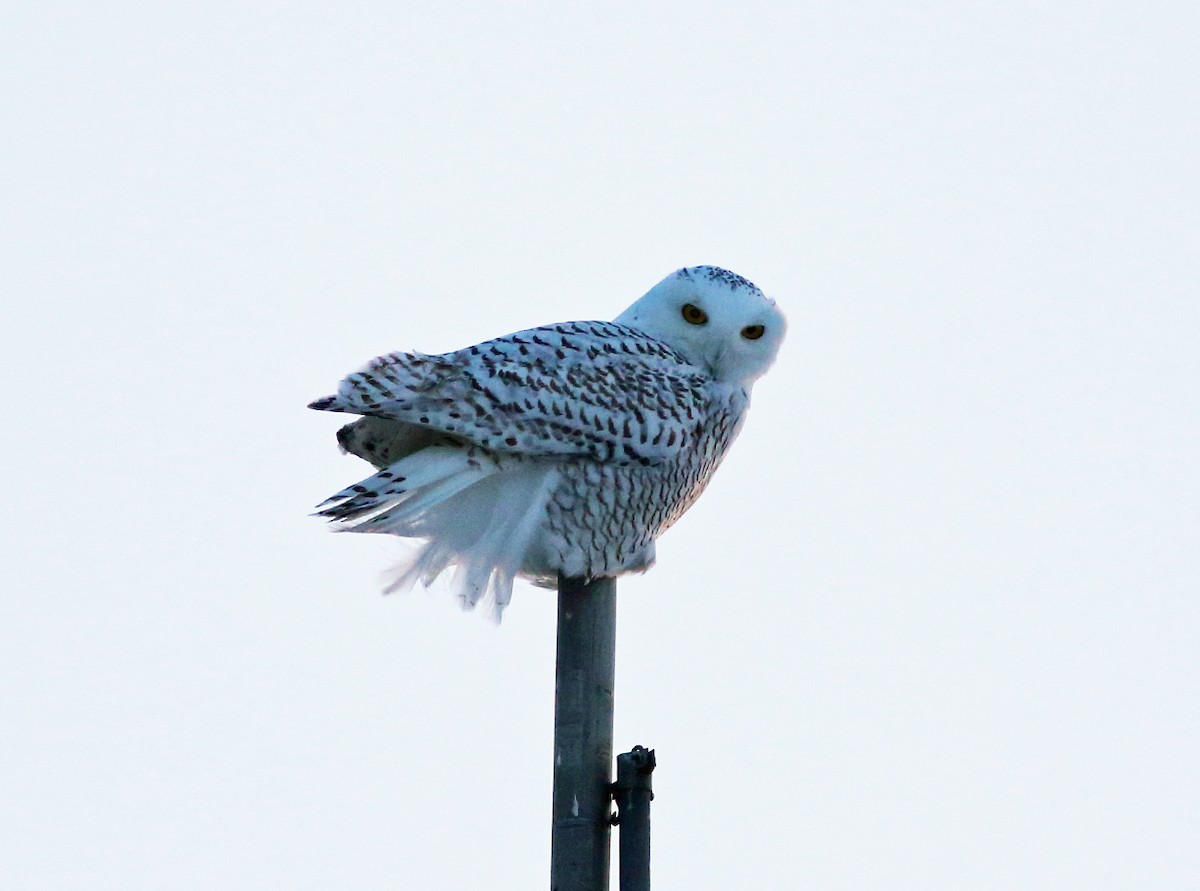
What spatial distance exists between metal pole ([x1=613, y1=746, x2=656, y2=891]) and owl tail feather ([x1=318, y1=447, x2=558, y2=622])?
71 cm

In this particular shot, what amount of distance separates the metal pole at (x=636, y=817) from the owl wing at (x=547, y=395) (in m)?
1.03

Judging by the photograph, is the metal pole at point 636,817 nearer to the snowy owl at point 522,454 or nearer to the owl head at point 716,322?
the snowy owl at point 522,454

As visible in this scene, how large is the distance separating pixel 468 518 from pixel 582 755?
85 cm

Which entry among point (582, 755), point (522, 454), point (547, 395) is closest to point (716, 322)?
point (547, 395)

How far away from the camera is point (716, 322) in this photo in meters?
7.31

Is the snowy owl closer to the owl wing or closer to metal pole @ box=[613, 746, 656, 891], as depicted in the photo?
the owl wing

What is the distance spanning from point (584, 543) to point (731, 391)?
2.96 ft

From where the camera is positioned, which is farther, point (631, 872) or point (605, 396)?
point (605, 396)

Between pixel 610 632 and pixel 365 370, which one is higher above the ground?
pixel 365 370

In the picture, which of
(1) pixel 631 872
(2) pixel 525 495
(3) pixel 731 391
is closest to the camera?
(1) pixel 631 872

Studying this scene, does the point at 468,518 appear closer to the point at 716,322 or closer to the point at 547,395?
the point at 547,395

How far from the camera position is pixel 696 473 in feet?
23.3

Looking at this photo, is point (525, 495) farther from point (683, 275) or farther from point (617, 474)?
point (683, 275)

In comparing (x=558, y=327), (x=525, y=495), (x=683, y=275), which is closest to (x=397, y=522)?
(x=525, y=495)
